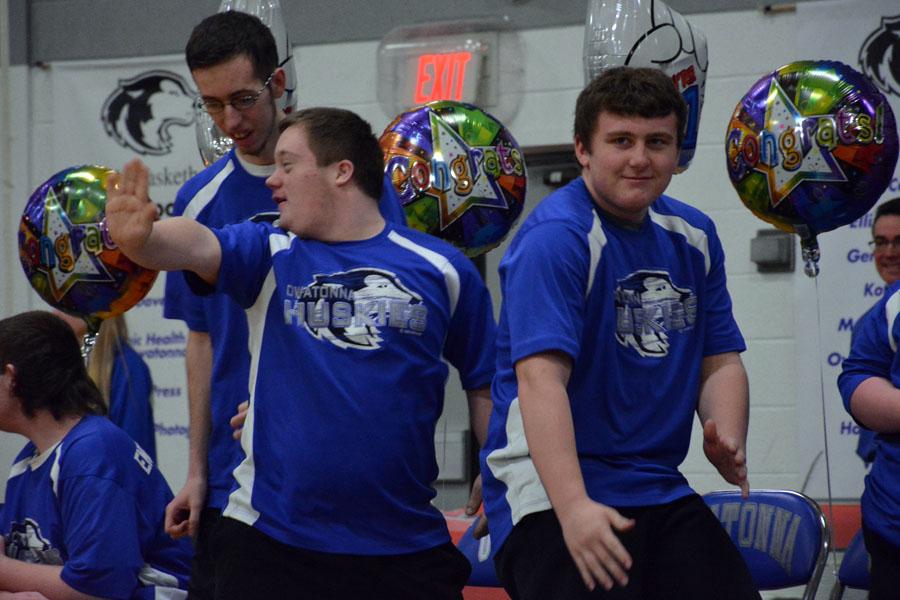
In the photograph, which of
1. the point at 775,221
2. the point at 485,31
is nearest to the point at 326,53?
the point at 485,31

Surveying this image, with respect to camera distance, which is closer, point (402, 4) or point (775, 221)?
point (775, 221)

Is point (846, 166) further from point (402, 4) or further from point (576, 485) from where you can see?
point (402, 4)

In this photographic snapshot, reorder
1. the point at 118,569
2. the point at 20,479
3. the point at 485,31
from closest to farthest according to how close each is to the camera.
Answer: the point at 118,569
the point at 20,479
the point at 485,31

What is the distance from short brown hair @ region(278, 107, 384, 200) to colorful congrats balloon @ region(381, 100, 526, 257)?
0.59 metres

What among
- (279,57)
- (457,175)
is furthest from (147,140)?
(457,175)

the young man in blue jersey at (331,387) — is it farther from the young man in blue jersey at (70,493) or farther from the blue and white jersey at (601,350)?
the young man in blue jersey at (70,493)

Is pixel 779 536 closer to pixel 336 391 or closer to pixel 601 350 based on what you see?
pixel 601 350

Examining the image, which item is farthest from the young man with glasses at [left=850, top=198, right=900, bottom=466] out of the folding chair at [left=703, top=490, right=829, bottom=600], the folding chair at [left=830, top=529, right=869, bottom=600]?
the folding chair at [left=703, top=490, right=829, bottom=600]

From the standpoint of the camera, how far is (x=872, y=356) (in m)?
2.98

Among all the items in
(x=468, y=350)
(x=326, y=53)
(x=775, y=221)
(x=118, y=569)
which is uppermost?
Answer: (x=326, y=53)

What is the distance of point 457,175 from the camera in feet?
9.81

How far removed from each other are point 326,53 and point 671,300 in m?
3.76

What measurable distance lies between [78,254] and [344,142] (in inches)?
38.4

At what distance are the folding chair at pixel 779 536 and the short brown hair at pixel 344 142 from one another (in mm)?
1248
